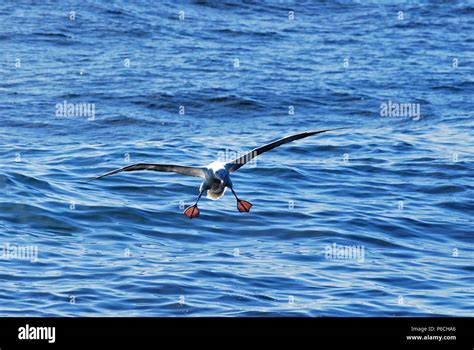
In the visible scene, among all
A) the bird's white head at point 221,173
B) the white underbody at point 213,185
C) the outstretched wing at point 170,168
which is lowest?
the white underbody at point 213,185

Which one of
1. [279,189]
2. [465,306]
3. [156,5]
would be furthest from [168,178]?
[156,5]

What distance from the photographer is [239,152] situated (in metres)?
19.1

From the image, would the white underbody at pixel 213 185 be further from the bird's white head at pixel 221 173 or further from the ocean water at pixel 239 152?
the ocean water at pixel 239 152

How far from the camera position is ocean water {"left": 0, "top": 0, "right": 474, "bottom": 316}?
14422 mm

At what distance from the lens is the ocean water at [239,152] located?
47.3ft

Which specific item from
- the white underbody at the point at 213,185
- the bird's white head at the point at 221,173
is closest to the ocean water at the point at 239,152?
the white underbody at the point at 213,185

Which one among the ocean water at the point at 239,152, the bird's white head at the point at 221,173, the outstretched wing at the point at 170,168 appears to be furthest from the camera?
the ocean water at the point at 239,152

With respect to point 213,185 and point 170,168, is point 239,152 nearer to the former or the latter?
point 213,185

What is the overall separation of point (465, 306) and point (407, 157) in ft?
22.8

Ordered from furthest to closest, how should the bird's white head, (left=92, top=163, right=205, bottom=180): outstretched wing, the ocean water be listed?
the ocean water, the bird's white head, (left=92, top=163, right=205, bottom=180): outstretched wing

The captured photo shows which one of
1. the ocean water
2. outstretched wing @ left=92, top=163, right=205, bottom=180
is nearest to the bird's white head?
outstretched wing @ left=92, top=163, right=205, bottom=180

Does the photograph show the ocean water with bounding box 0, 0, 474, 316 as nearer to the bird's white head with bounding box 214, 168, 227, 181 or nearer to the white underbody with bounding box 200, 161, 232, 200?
the white underbody with bounding box 200, 161, 232, 200

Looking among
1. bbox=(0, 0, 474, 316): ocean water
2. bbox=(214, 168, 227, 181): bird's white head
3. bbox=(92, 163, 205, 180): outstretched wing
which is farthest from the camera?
bbox=(0, 0, 474, 316): ocean water

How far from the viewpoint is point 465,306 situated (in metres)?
14.0
